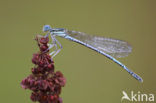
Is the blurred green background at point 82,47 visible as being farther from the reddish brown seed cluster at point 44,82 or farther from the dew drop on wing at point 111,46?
the reddish brown seed cluster at point 44,82

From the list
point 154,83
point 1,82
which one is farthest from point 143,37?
point 1,82

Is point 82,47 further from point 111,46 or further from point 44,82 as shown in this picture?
point 44,82

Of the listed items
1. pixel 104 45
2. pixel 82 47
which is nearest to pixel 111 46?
pixel 104 45

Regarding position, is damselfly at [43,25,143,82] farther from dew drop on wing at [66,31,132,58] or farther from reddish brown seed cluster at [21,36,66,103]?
reddish brown seed cluster at [21,36,66,103]

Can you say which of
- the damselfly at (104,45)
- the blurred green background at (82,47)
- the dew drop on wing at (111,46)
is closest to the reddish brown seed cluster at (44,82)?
the damselfly at (104,45)

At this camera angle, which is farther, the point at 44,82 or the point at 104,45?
the point at 104,45

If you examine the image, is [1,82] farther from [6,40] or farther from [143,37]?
[143,37]
